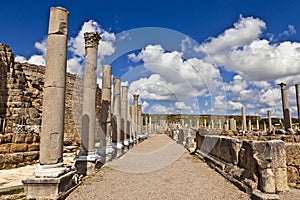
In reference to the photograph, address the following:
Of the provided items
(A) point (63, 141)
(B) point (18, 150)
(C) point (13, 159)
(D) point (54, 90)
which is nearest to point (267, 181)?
(A) point (63, 141)

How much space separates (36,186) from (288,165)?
19.8 ft

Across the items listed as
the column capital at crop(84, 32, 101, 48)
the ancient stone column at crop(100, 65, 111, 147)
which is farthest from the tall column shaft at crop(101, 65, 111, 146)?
the column capital at crop(84, 32, 101, 48)

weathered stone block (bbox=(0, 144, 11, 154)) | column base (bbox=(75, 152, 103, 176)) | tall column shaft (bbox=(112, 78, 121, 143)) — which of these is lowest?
column base (bbox=(75, 152, 103, 176))

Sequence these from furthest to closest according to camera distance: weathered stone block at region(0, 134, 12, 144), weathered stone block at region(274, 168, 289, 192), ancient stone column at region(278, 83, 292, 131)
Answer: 1. ancient stone column at region(278, 83, 292, 131)
2. weathered stone block at region(0, 134, 12, 144)
3. weathered stone block at region(274, 168, 289, 192)

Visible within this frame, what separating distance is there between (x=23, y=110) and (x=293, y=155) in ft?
44.4

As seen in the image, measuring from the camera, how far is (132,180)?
7227 millimetres

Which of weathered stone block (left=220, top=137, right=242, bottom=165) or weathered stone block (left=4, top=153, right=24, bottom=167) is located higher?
weathered stone block (left=220, top=137, right=242, bottom=165)

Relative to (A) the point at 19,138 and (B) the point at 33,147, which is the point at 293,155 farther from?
(A) the point at 19,138

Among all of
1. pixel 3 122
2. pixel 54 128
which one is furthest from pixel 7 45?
pixel 54 128

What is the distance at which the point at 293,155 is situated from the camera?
597 centimetres

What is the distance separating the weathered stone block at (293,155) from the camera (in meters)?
5.96

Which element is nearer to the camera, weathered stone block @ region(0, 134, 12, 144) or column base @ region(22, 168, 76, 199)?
column base @ region(22, 168, 76, 199)

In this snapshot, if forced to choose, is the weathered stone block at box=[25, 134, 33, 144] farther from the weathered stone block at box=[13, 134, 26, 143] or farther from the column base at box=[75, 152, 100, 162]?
the column base at box=[75, 152, 100, 162]

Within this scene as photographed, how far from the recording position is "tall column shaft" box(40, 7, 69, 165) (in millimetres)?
5512
